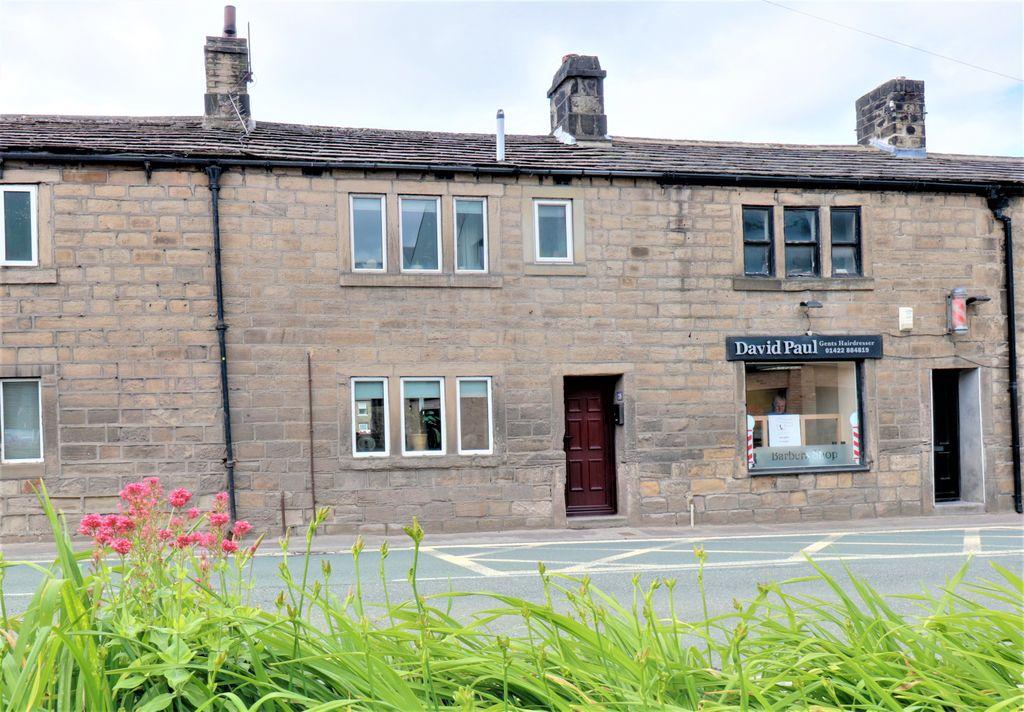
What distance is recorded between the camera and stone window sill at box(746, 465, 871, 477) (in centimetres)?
1557

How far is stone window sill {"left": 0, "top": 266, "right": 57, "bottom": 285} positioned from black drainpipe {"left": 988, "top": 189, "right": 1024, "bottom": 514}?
1597 cm

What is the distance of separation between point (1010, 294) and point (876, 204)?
3055 millimetres

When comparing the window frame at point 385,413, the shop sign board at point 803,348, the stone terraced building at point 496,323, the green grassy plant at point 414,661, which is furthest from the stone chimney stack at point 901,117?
the green grassy plant at point 414,661

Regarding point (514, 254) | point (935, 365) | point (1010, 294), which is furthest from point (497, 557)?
point (1010, 294)

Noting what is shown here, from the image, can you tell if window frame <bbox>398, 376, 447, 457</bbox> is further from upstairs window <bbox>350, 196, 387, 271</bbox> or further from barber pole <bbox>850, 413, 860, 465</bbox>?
barber pole <bbox>850, 413, 860, 465</bbox>

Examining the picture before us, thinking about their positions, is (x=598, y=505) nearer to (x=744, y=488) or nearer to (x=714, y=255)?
(x=744, y=488)

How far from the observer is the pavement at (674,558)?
28.9ft

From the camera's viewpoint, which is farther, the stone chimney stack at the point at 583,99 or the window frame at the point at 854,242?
the stone chimney stack at the point at 583,99

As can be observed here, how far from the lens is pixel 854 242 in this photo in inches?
643

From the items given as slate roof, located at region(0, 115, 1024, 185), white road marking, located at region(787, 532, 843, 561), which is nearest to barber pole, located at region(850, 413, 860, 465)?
white road marking, located at region(787, 532, 843, 561)

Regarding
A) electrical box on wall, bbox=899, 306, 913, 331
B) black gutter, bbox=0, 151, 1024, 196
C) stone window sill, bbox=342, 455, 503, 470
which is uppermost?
black gutter, bbox=0, 151, 1024, 196

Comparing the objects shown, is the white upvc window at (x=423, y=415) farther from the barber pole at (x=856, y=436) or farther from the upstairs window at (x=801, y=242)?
the barber pole at (x=856, y=436)

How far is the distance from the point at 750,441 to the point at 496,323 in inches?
195

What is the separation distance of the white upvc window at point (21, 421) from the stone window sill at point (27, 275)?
1430 millimetres
